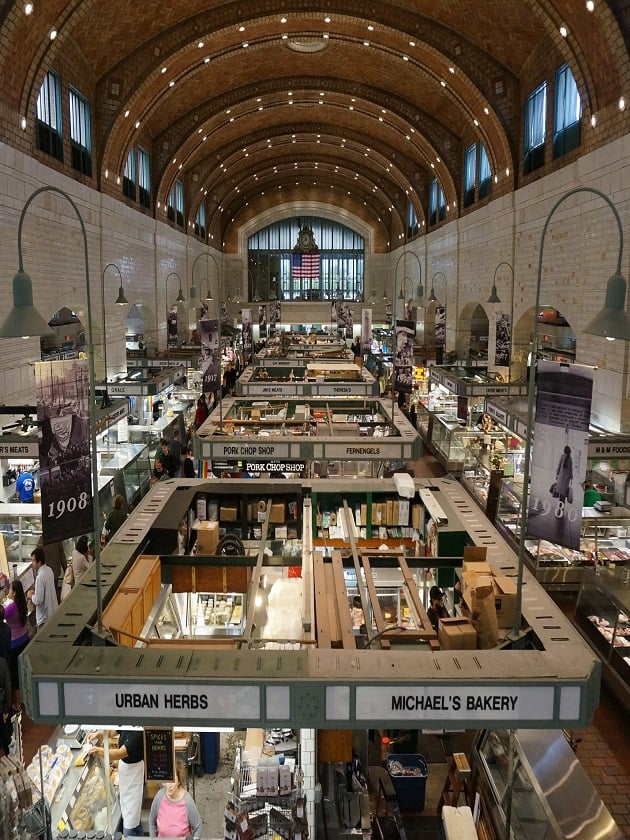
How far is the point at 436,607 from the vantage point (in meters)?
6.63

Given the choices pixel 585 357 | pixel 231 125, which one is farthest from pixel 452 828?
pixel 231 125

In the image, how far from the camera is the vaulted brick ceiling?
1472cm

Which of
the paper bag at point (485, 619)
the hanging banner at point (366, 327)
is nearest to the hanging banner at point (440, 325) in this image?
the hanging banner at point (366, 327)

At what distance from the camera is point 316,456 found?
11.8 m

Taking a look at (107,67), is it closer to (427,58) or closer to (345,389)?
(427,58)

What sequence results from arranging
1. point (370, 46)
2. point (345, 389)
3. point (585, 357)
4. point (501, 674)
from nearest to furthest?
point (501, 674) < point (585, 357) < point (345, 389) < point (370, 46)

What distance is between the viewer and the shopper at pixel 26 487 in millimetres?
12258

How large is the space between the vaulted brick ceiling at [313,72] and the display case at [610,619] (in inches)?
354

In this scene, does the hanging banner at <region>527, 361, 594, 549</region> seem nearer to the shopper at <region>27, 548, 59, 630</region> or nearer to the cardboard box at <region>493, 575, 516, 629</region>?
the cardboard box at <region>493, 575, 516, 629</region>

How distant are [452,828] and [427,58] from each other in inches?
830

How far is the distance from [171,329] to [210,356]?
1284 centimetres

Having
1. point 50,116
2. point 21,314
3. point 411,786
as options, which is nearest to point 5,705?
point 21,314

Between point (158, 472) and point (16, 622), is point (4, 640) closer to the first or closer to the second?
point (16, 622)

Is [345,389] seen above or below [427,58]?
below
